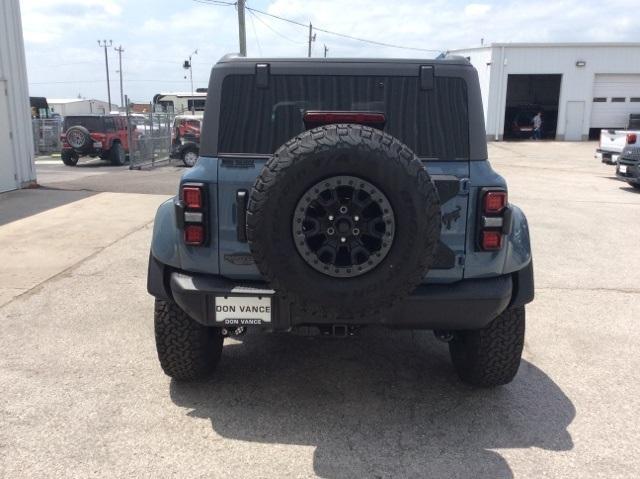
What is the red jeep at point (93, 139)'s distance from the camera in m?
19.7

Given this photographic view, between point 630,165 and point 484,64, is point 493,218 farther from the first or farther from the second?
point 484,64

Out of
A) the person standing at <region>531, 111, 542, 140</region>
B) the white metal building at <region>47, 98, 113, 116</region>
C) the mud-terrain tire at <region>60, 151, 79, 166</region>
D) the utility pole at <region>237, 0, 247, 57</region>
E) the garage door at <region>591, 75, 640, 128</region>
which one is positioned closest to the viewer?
the mud-terrain tire at <region>60, 151, 79, 166</region>

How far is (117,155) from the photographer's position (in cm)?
2036

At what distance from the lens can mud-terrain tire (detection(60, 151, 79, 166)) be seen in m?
19.9

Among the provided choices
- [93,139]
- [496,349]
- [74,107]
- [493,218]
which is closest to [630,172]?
[496,349]

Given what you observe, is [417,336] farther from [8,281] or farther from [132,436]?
[8,281]

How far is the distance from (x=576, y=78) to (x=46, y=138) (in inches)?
1142

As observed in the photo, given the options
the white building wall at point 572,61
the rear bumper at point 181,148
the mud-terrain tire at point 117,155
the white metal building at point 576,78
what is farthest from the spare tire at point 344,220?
the white building wall at point 572,61

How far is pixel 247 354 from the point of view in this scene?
4156mm

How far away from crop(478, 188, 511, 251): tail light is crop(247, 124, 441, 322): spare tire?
466 millimetres

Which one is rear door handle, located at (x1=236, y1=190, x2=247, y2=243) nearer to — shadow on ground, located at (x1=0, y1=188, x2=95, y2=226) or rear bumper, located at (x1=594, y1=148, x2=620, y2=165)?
shadow on ground, located at (x1=0, y1=188, x2=95, y2=226)

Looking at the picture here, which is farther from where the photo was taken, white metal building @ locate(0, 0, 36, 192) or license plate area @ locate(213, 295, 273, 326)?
white metal building @ locate(0, 0, 36, 192)

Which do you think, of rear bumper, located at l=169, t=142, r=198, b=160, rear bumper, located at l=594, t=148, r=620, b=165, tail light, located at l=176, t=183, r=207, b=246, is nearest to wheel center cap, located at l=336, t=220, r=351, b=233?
tail light, located at l=176, t=183, r=207, b=246

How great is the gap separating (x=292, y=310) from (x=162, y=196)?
32.3 feet
